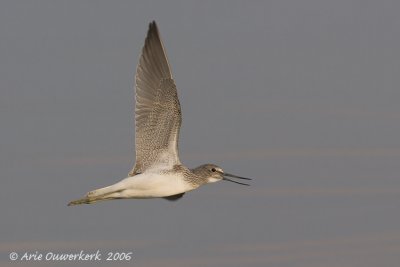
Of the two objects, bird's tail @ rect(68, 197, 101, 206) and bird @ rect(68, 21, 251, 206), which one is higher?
bird @ rect(68, 21, 251, 206)

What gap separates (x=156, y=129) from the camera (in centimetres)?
2366

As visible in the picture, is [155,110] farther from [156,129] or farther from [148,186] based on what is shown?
[148,186]

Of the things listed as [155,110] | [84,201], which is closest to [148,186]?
[84,201]

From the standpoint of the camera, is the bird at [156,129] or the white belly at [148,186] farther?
the bird at [156,129]

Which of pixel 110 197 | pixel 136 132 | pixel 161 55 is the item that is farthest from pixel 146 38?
pixel 110 197

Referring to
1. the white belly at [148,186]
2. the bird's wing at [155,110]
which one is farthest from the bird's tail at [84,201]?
the bird's wing at [155,110]

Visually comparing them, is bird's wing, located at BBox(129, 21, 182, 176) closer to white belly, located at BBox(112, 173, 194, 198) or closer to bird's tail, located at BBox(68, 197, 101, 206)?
white belly, located at BBox(112, 173, 194, 198)

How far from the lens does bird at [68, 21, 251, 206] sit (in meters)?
23.4

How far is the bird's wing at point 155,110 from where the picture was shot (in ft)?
77.4

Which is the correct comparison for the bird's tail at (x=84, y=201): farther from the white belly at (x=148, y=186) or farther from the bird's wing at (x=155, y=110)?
the bird's wing at (x=155, y=110)

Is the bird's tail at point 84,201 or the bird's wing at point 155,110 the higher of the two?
the bird's wing at point 155,110

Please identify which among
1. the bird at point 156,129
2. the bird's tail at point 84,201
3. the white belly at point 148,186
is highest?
the bird at point 156,129

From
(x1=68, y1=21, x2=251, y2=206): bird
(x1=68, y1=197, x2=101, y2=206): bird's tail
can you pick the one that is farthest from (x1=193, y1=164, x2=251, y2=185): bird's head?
(x1=68, y1=197, x2=101, y2=206): bird's tail

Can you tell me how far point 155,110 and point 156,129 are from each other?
1.47 feet
